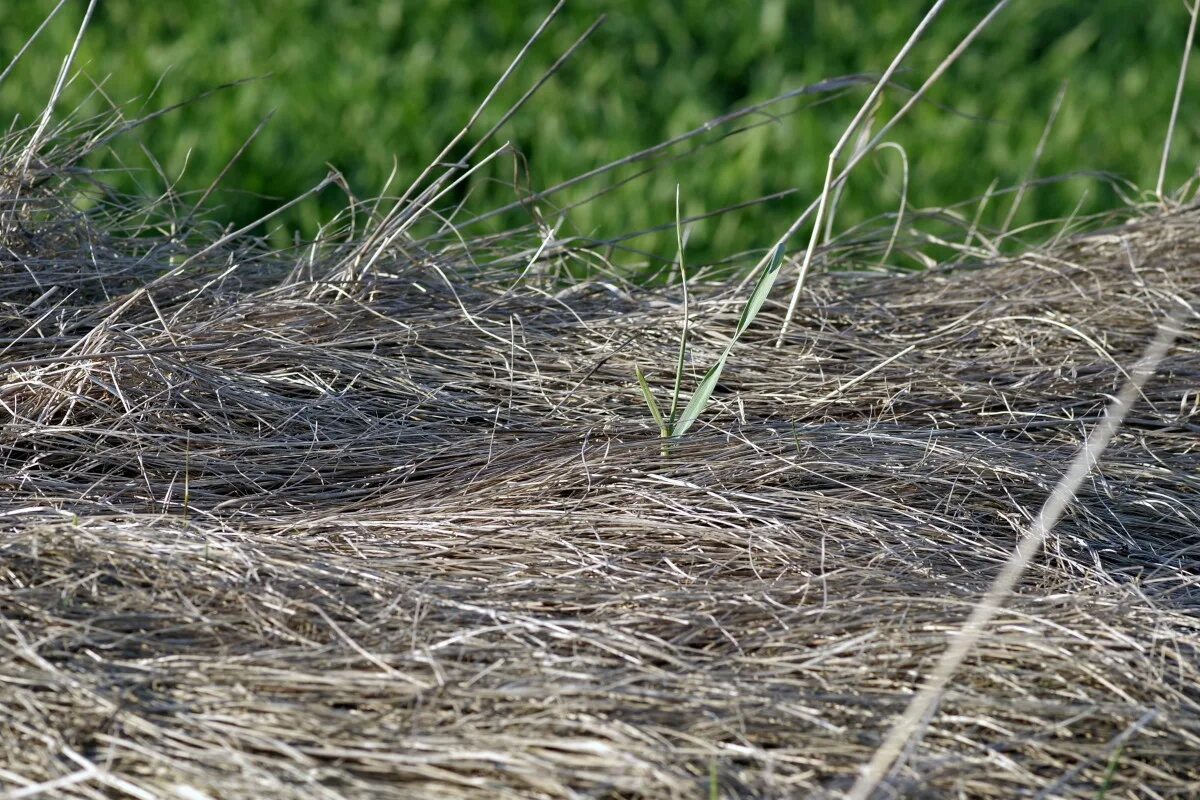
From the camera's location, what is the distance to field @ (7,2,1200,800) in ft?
3.93

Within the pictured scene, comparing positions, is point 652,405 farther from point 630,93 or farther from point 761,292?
point 630,93

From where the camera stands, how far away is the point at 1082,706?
1.24m

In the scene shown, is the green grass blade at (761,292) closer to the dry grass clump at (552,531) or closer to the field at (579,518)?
the field at (579,518)

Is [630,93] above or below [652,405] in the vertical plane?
below

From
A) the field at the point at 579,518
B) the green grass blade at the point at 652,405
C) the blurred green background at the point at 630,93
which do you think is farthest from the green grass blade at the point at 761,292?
the blurred green background at the point at 630,93

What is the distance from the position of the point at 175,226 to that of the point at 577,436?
2.83 ft

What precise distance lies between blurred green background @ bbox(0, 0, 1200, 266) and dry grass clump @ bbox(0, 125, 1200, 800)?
9.06 ft

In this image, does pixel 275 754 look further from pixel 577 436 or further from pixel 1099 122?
pixel 1099 122

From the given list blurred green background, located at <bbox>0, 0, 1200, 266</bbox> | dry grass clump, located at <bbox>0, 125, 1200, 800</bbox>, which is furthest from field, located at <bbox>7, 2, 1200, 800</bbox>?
blurred green background, located at <bbox>0, 0, 1200, 266</bbox>

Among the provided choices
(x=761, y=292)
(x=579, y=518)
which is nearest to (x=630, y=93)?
(x=761, y=292)

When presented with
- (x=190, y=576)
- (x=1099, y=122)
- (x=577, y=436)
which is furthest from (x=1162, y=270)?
(x=1099, y=122)

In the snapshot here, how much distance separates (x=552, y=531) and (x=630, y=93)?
438 centimetres

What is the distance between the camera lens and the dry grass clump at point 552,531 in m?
1.20

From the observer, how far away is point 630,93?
5680 mm
